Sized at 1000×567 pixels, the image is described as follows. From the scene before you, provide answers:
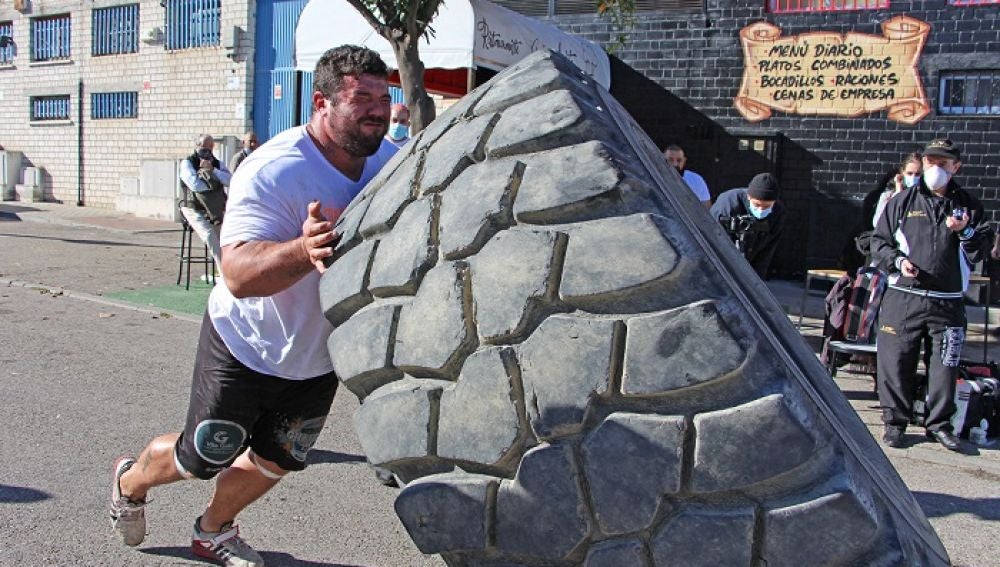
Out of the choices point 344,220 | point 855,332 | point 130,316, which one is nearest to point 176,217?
point 130,316

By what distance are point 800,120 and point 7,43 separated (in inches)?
858

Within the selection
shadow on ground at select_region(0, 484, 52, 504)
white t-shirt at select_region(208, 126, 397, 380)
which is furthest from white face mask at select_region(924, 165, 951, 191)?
shadow on ground at select_region(0, 484, 52, 504)

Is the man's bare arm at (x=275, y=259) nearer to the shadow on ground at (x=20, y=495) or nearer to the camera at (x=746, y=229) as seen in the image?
the shadow on ground at (x=20, y=495)

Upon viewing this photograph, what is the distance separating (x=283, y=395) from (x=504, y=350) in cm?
197

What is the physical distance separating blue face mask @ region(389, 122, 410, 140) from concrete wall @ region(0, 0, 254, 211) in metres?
12.1

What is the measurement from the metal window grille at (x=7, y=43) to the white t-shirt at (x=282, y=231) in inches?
1014

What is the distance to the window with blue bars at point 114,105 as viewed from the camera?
2241 centimetres

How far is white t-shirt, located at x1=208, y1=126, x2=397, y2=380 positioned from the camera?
8.90 feet

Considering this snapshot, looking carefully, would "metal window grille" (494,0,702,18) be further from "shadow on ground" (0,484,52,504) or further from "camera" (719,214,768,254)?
"shadow on ground" (0,484,52,504)

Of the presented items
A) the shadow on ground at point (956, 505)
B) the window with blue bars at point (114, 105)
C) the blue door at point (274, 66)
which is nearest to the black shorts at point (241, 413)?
the shadow on ground at point (956, 505)

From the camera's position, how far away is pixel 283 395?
3.29m

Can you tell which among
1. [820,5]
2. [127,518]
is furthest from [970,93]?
[127,518]

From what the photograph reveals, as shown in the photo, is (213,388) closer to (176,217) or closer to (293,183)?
(293,183)

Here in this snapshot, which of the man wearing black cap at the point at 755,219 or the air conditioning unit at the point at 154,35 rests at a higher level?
the air conditioning unit at the point at 154,35
